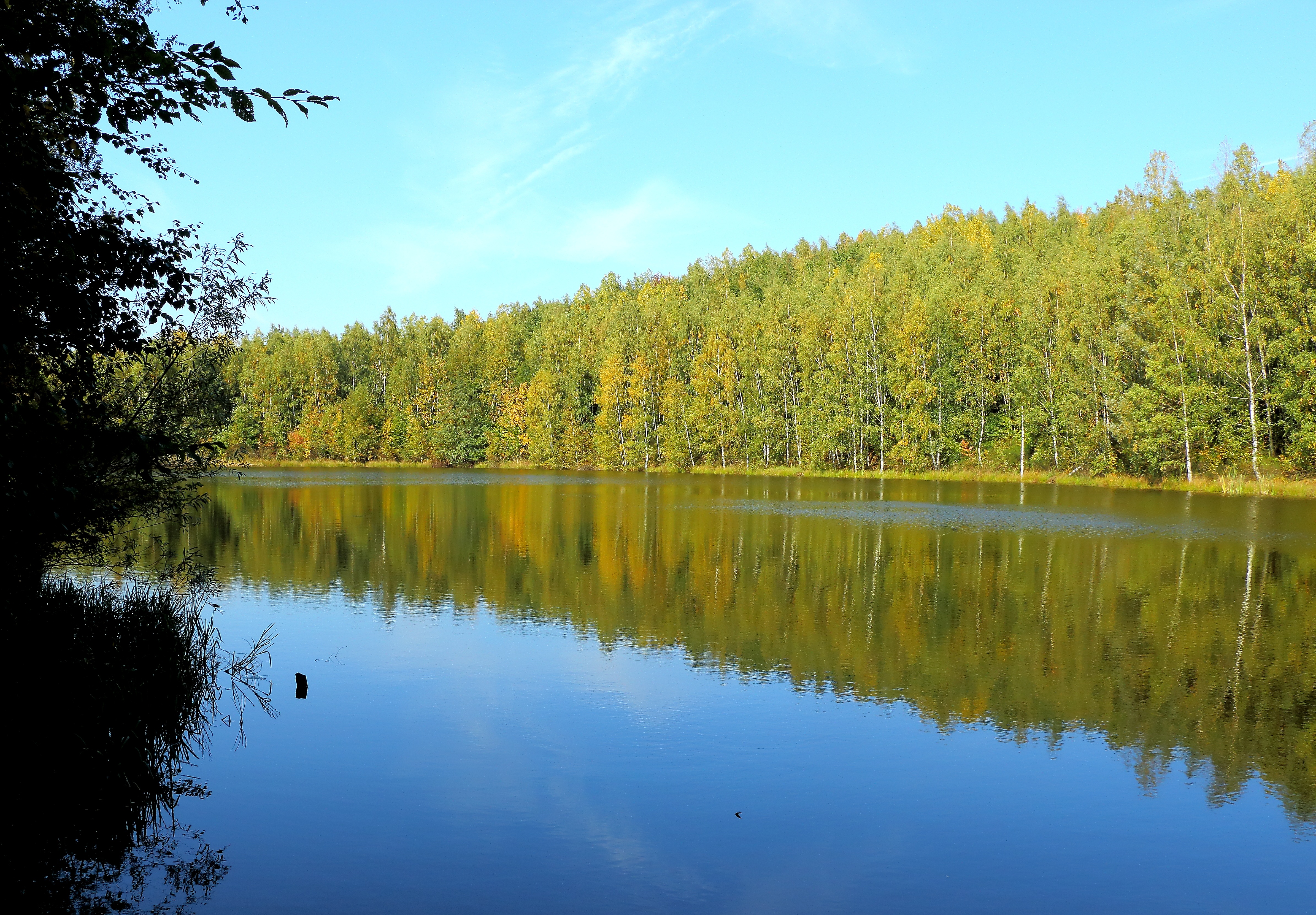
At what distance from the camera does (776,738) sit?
34.4 ft

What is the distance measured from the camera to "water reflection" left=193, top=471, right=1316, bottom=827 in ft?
38.3

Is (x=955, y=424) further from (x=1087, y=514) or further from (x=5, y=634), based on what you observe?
(x=5, y=634)

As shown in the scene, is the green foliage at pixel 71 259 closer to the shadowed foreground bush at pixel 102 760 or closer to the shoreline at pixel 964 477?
the shadowed foreground bush at pixel 102 760

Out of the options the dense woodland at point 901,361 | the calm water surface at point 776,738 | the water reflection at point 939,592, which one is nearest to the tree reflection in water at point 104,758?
the calm water surface at point 776,738

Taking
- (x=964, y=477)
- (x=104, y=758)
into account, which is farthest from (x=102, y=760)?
(x=964, y=477)

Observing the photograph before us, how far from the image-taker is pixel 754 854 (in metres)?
7.51

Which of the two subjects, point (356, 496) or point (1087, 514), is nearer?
point (1087, 514)

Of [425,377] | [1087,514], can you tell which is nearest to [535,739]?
[1087,514]

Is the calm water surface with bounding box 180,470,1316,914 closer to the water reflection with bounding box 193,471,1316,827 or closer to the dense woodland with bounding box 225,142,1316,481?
the water reflection with bounding box 193,471,1316,827

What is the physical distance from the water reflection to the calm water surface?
0.10 meters

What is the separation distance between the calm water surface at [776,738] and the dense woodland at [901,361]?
6.00 m

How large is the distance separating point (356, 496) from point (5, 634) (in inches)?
1748

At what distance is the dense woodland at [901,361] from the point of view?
50.6m

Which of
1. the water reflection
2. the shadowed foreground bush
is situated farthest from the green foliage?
the water reflection
